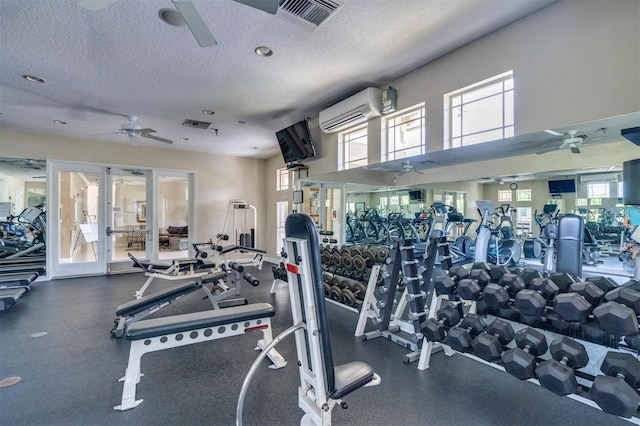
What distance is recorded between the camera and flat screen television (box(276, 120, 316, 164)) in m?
4.73

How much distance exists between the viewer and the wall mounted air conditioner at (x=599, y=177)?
256 centimetres

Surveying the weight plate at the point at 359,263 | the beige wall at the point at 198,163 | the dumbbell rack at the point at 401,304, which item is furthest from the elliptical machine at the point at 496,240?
the beige wall at the point at 198,163

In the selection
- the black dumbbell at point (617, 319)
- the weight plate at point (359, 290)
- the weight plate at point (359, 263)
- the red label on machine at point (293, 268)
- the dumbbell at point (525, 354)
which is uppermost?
the red label on machine at point (293, 268)

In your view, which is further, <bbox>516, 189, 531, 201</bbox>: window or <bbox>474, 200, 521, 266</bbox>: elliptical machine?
<bbox>474, 200, 521, 266</bbox>: elliptical machine

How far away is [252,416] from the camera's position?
5.87ft

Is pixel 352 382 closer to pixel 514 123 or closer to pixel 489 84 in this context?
pixel 514 123

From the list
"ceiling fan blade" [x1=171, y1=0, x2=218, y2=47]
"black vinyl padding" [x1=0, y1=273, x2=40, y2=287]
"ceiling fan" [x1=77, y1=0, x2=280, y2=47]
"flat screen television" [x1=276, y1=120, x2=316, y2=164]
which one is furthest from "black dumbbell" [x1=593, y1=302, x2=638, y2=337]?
"black vinyl padding" [x1=0, y1=273, x2=40, y2=287]

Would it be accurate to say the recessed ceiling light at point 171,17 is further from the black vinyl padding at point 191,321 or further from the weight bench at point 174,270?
the weight bench at point 174,270

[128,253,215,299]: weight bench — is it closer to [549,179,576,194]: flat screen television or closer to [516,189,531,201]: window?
[516,189,531,201]: window

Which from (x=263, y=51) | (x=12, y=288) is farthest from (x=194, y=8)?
(x=12, y=288)

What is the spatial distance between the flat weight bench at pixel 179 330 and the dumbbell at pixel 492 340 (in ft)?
4.34

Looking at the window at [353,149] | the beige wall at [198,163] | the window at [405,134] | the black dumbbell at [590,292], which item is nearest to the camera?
the black dumbbell at [590,292]

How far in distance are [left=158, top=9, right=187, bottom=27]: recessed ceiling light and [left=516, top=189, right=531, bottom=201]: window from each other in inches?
141

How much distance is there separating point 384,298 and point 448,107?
6.72 ft
